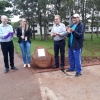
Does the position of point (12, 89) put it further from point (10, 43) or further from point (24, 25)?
point (24, 25)

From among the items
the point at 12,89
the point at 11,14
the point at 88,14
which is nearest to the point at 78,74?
the point at 12,89

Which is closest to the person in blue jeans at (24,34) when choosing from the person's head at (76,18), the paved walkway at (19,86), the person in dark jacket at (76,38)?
the paved walkway at (19,86)

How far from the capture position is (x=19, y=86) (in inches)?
193

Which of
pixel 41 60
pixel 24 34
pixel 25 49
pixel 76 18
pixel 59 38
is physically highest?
pixel 76 18

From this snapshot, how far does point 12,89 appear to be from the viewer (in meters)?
4.71

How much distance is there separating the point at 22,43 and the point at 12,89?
7.28 feet

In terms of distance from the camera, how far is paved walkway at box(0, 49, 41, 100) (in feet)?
13.9

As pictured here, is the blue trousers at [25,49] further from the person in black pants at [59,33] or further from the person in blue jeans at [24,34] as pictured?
the person in black pants at [59,33]

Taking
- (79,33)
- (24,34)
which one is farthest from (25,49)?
(79,33)

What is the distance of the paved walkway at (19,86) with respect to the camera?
4246mm

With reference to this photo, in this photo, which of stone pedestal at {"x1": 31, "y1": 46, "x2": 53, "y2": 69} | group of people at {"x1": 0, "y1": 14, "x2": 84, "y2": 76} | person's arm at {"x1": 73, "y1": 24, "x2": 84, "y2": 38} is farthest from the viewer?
stone pedestal at {"x1": 31, "y1": 46, "x2": 53, "y2": 69}

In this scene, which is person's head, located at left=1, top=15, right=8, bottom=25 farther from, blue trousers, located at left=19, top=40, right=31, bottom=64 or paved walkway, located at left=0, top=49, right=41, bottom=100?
paved walkway, located at left=0, top=49, right=41, bottom=100

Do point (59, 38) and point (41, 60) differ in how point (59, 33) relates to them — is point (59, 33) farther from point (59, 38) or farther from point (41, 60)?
point (41, 60)

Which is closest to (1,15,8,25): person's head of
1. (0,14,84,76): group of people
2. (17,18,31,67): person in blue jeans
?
(0,14,84,76): group of people
